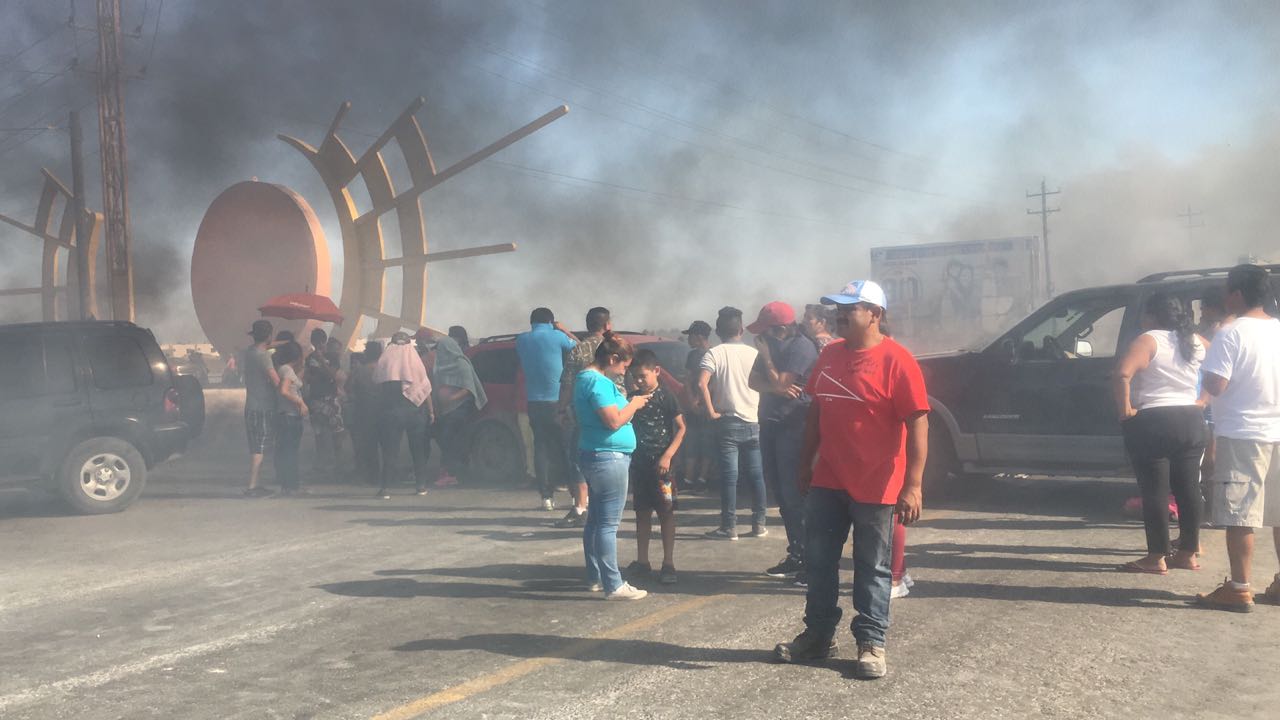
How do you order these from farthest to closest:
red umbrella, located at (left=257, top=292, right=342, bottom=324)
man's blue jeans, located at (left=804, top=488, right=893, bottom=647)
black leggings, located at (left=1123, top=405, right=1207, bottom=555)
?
red umbrella, located at (left=257, top=292, right=342, bottom=324), black leggings, located at (left=1123, top=405, right=1207, bottom=555), man's blue jeans, located at (left=804, top=488, right=893, bottom=647)

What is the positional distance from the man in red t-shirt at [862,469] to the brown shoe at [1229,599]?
2090 mm

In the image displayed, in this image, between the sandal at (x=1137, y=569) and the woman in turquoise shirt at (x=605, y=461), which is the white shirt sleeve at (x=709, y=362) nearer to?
the woman in turquoise shirt at (x=605, y=461)

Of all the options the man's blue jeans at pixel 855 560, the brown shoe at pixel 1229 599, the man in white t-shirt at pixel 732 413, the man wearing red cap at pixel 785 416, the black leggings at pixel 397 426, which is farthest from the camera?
the black leggings at pixel 397 426

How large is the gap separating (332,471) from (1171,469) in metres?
9.55

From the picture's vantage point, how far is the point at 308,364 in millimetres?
12359

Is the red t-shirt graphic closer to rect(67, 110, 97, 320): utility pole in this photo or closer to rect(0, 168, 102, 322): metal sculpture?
rect(67, 110, 97, 320): utility pole

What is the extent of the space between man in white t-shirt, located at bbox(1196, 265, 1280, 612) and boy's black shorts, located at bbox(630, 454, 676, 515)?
2911mm

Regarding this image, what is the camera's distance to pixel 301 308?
50.7 feet

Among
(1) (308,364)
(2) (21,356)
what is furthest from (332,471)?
(2) (21,356)

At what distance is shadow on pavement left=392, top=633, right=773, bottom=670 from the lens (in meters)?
4.75

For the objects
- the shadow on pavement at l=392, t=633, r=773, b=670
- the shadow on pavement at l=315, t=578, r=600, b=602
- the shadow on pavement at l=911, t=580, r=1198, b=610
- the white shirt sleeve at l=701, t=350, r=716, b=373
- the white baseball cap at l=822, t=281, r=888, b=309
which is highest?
the white baseball cap at l=822, t=281, r=888, b=309

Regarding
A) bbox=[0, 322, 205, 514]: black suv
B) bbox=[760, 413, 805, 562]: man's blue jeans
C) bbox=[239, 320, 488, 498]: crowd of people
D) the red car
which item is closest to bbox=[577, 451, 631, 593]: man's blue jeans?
bbox=[760, 413, 805, 562]: man's blue jeans

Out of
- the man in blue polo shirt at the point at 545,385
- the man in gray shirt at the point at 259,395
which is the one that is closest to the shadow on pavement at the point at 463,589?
the man in blue polo shirt at the point at 545,385

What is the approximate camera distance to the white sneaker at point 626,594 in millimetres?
5956
